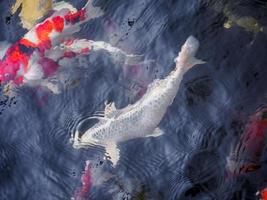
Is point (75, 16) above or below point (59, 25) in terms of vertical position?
above

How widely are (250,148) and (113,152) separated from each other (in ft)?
3.20

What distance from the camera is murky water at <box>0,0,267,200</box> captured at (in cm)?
281

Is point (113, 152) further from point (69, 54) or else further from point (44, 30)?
point (44, 30)

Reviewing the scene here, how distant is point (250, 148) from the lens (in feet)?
9.03

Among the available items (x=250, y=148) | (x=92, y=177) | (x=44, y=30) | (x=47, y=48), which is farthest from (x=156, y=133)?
(x=44, y=30)

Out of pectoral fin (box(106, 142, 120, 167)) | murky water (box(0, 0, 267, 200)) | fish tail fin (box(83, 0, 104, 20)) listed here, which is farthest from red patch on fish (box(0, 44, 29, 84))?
pectoral fin (box(106, 142, 120, 167))

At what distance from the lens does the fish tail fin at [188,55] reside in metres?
3.14

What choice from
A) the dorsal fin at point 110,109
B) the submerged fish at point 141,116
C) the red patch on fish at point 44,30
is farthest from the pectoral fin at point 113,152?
the red patch on fish at point 44,30

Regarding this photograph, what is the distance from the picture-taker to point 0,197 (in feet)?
10.3

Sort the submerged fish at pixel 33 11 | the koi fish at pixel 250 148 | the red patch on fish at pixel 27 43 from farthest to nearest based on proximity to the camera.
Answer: the submerged fish at pixel 33 11
the red patch on fish at pixel 27 43
the koi fish at pixel 250 148

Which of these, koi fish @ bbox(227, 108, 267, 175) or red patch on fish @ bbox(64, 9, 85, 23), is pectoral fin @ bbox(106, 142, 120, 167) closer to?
koi fish @ bbox(227, 108, 267, 175)

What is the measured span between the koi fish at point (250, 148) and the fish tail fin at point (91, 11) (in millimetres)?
1663

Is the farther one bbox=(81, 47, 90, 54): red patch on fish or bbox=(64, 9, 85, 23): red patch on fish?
bbox=(64, 9, 85, 23): red patch on fish

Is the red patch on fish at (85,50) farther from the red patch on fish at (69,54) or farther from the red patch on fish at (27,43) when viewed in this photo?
the red patch on fish at (27,43)
